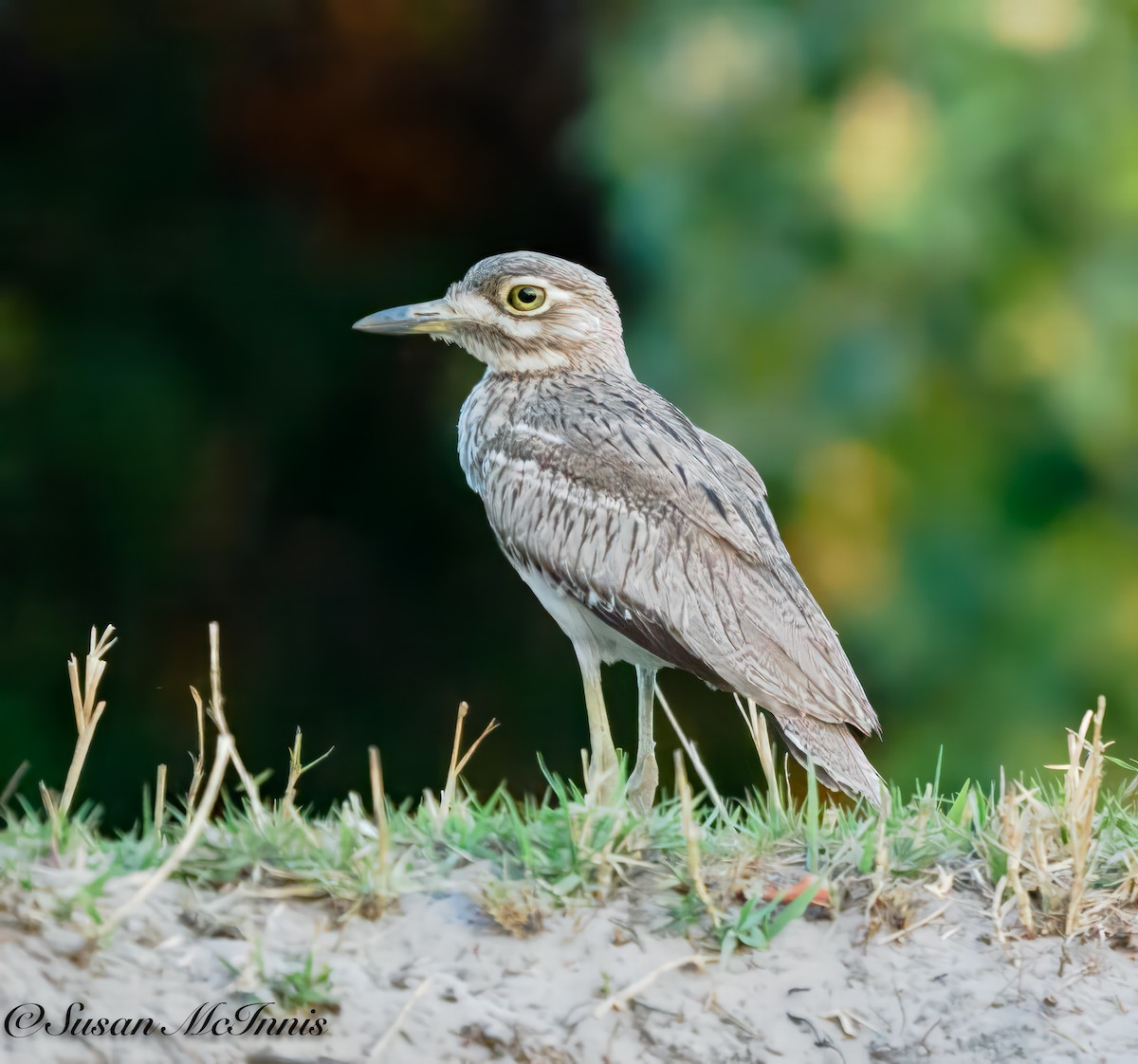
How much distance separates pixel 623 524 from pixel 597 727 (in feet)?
2.00

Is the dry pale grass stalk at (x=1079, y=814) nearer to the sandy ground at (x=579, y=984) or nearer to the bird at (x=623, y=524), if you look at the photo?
the sandy ground at (x=579, y=984)

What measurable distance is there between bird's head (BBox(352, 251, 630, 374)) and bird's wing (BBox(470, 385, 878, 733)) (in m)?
0.35

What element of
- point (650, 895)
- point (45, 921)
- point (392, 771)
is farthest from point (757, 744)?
point (392, 771)

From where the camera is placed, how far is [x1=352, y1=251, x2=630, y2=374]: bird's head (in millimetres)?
5520

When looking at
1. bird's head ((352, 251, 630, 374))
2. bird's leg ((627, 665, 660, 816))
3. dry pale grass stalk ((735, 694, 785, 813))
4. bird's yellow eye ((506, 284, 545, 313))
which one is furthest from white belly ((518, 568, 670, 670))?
bird's yellow eye ((506, 284, 545, 313))

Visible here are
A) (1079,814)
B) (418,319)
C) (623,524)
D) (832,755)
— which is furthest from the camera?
(418,319)

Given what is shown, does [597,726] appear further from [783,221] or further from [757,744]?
[783,221]

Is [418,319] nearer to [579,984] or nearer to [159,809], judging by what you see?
[159,809]

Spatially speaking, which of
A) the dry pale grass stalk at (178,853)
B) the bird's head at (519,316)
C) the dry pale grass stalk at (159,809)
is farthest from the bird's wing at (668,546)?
the dry pale grass stalk at (178,853)

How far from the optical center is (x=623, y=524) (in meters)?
4.99

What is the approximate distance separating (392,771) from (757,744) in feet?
15.1

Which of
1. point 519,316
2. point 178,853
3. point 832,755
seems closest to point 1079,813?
point 832,755

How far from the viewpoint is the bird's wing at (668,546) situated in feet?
15.5

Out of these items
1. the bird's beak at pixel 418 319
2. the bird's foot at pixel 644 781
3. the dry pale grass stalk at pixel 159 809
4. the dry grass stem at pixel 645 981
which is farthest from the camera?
the bird's beak at pixel 418 319
